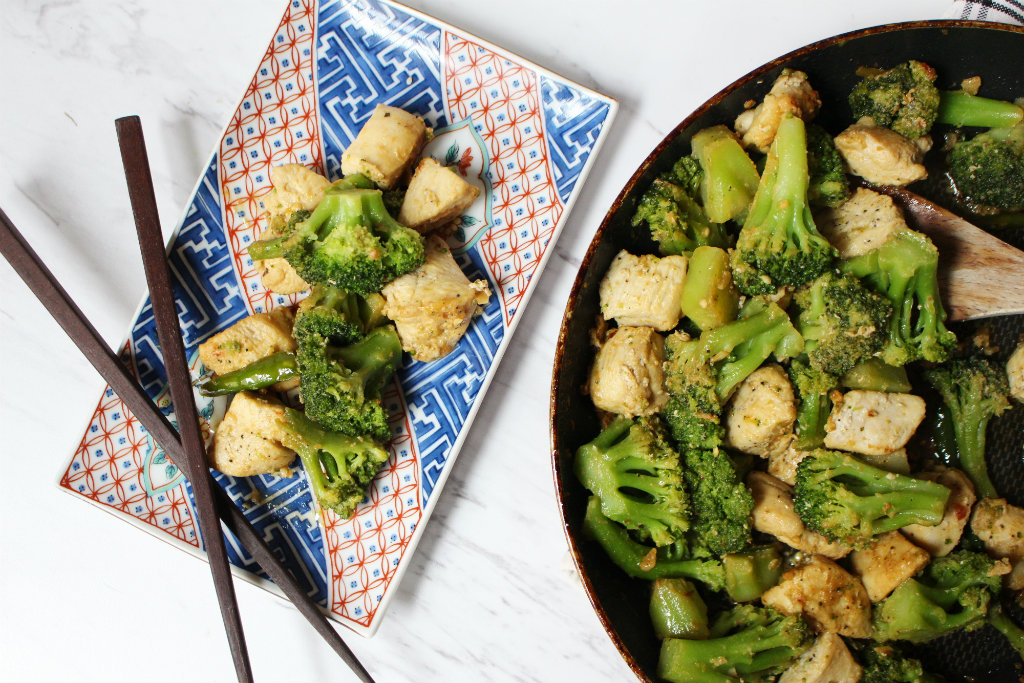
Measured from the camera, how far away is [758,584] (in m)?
1.96

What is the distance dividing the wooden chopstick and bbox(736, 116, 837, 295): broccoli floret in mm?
1635

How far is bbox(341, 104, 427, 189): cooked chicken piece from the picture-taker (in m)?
1.98

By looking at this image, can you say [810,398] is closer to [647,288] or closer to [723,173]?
[647,288]

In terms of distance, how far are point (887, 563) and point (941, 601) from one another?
198 millimetres

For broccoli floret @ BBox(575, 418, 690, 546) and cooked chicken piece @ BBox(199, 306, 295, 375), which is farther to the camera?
cooked chicken piece @ BBox(199, 306, 295, 375)

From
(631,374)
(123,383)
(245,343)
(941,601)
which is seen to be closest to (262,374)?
(245,343)

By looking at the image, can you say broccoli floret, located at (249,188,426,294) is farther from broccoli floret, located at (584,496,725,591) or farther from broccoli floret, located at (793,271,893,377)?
broccoli floret, located at (793,271,893,377)

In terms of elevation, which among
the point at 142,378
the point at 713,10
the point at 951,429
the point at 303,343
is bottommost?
the point at 142,378

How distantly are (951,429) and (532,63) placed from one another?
167cm

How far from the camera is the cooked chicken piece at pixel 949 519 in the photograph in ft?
6.35

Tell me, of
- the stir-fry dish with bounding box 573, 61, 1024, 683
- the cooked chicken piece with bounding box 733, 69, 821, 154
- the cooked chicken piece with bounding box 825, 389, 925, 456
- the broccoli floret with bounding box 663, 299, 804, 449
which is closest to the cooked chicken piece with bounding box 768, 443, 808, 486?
the stir-fry dish with bounding box 573, 61, 1024, 683

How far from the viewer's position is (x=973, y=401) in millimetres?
1939

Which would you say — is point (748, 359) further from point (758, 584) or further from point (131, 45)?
point (131, 45)

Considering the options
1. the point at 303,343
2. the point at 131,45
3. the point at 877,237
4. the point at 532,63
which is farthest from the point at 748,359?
the point at 131,45
